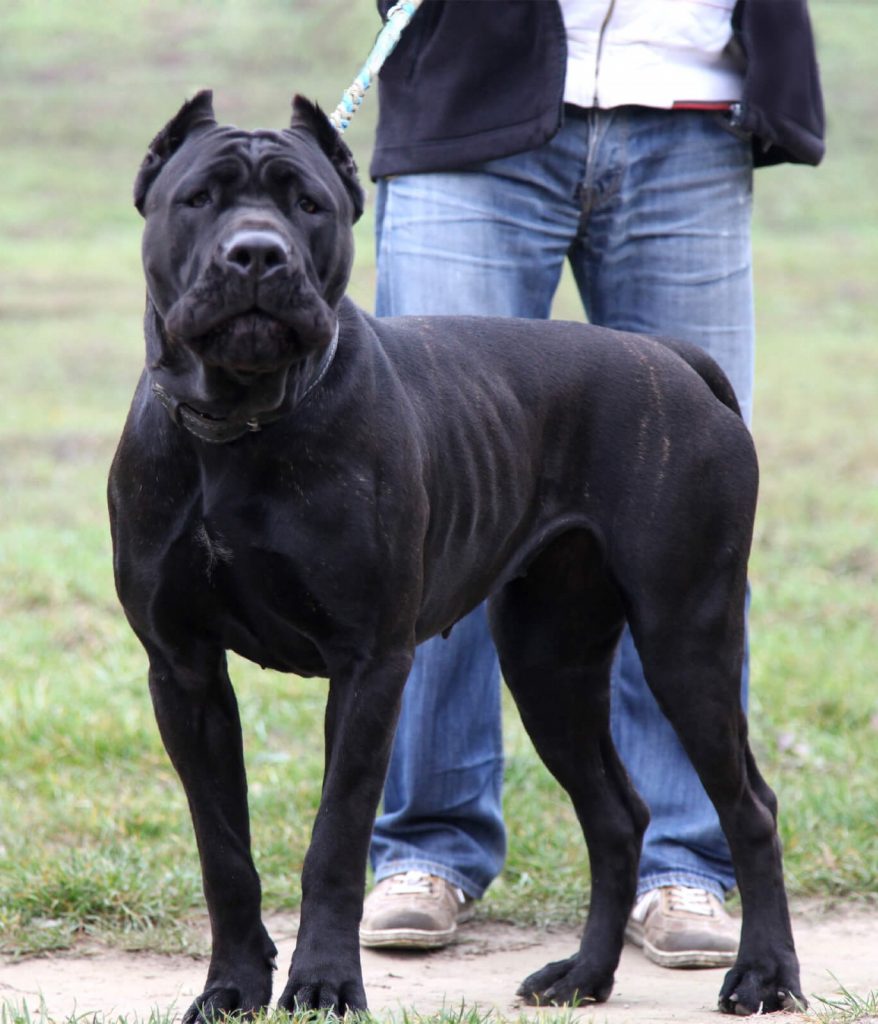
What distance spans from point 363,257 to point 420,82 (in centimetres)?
1574

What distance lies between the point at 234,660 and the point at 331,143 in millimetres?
3545

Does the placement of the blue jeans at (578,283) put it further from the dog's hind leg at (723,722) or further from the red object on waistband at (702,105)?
the dog's hind leg at (723,722)

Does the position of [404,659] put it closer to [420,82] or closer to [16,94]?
[420,82]

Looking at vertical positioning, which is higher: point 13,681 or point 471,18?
point 471,18

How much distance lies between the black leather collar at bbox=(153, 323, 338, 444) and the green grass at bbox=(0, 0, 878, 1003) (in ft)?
3.83

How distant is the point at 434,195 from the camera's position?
13.2ft

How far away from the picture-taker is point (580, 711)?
12.4 feet

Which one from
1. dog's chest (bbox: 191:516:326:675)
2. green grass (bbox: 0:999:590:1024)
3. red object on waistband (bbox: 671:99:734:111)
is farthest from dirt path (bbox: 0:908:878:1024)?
red object on waistband (bbox: 671:99:734:111)

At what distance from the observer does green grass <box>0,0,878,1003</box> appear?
4.35 meters

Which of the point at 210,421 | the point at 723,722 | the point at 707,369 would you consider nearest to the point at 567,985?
the point at 723,722

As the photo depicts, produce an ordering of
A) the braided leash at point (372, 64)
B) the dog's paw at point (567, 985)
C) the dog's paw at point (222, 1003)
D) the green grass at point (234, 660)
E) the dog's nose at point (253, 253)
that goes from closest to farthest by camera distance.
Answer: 1. the dog's nose at point (253, 253)
2. the dog's paw at point (222, 1003)
3. the braided leash at point (372, 64)
4. the dog's paw at point (567, 985)
5. the green grass at point (234, 660)

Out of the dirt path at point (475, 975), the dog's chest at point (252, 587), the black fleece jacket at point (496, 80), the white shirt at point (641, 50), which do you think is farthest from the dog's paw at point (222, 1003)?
the white shirt at point (641, 50)

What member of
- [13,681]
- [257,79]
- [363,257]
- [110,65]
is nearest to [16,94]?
[110,65]

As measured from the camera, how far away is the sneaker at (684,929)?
13.0 ft
